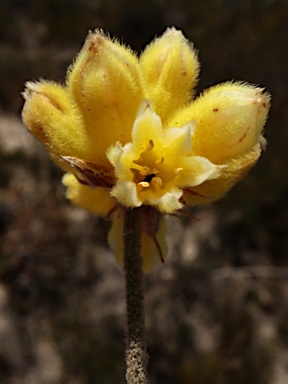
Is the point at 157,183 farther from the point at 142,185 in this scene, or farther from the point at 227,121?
the point at 227,121

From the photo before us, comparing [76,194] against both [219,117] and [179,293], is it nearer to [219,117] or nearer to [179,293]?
[219,117]

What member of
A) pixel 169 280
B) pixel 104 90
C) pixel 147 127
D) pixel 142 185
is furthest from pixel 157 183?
pixel 169 280

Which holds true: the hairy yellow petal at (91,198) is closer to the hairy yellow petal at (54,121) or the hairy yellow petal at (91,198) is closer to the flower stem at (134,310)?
the hairy yellow petal at (54,121)

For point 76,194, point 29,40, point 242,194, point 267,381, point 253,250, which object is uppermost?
point 29,40

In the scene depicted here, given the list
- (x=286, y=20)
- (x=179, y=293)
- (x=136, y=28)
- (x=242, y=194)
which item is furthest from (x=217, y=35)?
(x=179, y=293)

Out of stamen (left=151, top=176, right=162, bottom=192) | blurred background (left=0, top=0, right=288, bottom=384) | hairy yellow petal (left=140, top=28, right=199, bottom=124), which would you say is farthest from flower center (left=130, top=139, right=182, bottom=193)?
blurred background (left=0, top=0, right=288, bottom=384)

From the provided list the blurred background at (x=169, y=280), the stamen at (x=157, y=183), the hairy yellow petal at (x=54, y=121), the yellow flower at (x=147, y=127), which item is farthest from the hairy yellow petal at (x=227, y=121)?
the blurred background at (x=169, y=280)
